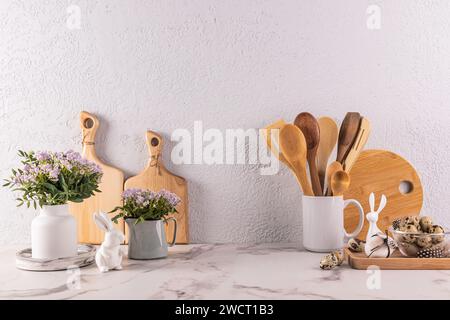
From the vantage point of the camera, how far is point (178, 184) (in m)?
1.38

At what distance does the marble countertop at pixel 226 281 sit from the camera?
92 centimetres

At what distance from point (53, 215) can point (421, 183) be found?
0.94 meters

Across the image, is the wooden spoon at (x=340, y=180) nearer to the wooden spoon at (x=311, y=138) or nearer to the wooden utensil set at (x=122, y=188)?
the wooden spoon at (x=311, y=138)

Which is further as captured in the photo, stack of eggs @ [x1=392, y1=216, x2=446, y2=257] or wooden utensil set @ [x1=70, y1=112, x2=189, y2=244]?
wooden utensil set @ [x1=70, y1=112, x2=189, y2=244]

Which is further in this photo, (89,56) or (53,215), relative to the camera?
(89,56)

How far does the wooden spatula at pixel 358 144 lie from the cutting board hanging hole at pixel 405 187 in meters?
0.17

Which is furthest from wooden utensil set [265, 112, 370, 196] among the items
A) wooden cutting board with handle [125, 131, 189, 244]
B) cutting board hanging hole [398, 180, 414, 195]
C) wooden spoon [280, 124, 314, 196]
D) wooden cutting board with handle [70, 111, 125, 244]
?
wooden cutting board with handle [70, 111, 125, 244]

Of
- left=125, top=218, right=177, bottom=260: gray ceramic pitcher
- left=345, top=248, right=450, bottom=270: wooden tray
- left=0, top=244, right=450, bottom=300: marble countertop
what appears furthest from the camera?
left=125, top=218, right=177, bottom=260: gray ceramic pitcher

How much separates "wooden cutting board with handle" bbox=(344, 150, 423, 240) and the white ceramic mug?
107mm

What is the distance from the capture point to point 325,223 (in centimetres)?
125

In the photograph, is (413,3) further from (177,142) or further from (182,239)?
(182,239)

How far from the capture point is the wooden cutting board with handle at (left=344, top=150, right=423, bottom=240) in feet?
4.42

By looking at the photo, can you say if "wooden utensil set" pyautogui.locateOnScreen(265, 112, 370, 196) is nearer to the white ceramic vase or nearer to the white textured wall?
the white textured wall
